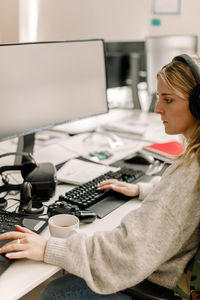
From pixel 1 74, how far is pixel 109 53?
1.23 metres

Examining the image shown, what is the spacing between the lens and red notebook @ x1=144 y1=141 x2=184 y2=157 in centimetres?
177

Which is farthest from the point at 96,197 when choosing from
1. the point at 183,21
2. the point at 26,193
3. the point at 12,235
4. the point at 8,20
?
the point at 183,21

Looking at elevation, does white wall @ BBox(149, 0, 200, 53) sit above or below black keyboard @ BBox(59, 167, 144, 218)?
above

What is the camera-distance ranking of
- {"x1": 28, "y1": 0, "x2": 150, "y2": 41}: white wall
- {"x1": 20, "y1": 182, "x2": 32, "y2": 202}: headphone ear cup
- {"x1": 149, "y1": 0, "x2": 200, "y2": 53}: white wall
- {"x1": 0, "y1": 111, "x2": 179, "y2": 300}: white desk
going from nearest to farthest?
{"x1": 0, "y1": 111, "x2": 179, "y2": 300}: white desk, {"x1": 20, "y1": 182, "x2": 32, "y2": 202}: headphone ear cup, {"x1": 28, "y1": 0, "x2": 150, "y2": 41}: white wall, {"x1": 149, "y1": 0, "x2": 200, "y2": 53}: white wall

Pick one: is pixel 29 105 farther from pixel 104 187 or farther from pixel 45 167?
pixel 104 187

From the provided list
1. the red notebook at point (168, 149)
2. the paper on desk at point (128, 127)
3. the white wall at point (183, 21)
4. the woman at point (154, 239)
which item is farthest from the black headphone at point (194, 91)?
the white wall at point (183, 21)

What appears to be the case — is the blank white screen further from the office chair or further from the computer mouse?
the office chair

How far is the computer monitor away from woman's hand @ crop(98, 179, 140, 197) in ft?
1.35

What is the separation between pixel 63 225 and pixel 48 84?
781mm

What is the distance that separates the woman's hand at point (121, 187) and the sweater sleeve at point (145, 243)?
1.55 feet

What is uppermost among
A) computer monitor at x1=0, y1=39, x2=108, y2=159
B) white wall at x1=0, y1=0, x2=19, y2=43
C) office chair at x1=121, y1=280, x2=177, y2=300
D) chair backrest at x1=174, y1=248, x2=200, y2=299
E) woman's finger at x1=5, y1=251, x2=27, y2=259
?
white wall at x1=0, y1=0, x2=19, y2=43

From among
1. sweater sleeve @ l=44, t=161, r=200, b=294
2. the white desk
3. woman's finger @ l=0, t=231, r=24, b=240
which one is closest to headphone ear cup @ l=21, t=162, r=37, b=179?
the white desk

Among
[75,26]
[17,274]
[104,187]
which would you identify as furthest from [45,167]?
[75,26]

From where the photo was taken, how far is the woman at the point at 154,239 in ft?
2.80
